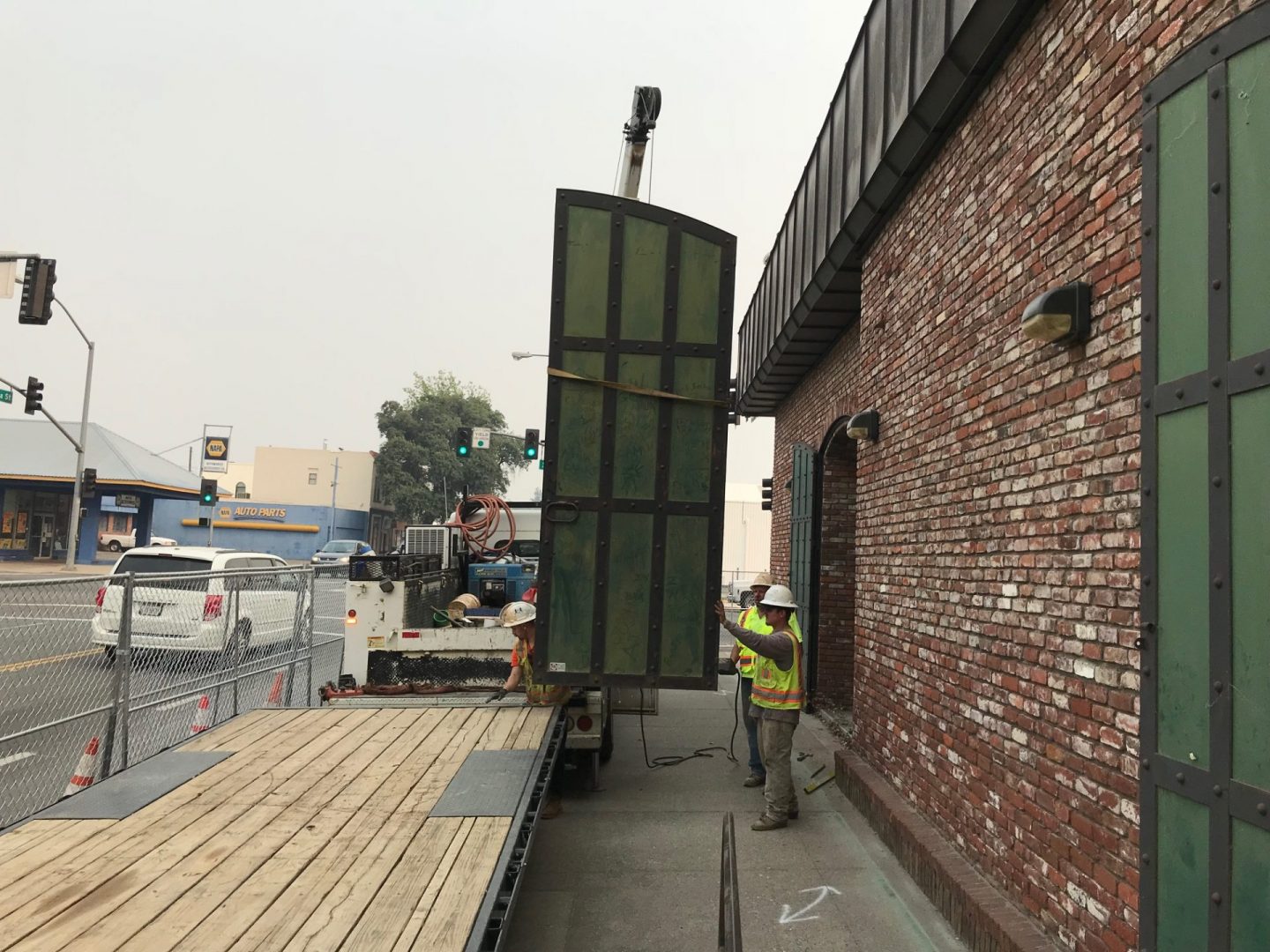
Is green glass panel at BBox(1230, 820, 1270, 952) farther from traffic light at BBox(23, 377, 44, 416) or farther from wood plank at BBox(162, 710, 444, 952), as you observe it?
traffic light at BBox(23, 377, 44, 416)

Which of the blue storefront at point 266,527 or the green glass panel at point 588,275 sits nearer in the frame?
the green glass panel at point 588,275

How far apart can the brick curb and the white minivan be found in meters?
5.23

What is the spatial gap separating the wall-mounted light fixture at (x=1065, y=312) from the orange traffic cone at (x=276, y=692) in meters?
7.77

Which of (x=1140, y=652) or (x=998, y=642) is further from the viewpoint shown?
(x=998, y=642)

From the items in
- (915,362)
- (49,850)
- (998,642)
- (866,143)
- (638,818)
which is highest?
(866,143)

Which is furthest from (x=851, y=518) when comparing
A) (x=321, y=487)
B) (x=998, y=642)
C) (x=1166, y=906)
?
(x=321, y=487)

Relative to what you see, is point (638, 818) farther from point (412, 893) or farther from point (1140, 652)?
point (1140, 652)

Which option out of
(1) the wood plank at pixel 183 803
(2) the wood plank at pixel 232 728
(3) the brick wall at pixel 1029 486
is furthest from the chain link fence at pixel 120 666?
(3) the brick wall at pixel 1029 486

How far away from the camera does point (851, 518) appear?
403 inches

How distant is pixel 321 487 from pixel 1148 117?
5993cm

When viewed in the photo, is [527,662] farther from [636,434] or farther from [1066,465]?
[1066,465]

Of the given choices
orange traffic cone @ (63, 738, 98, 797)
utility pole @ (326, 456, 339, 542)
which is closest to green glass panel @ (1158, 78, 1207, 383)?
orange traffic cone @ (63, 738, 98, 797)

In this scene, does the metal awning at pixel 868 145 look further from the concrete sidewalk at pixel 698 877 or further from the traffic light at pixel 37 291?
the traffic light at pixel 37 291

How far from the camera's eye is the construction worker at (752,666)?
6.93 m
